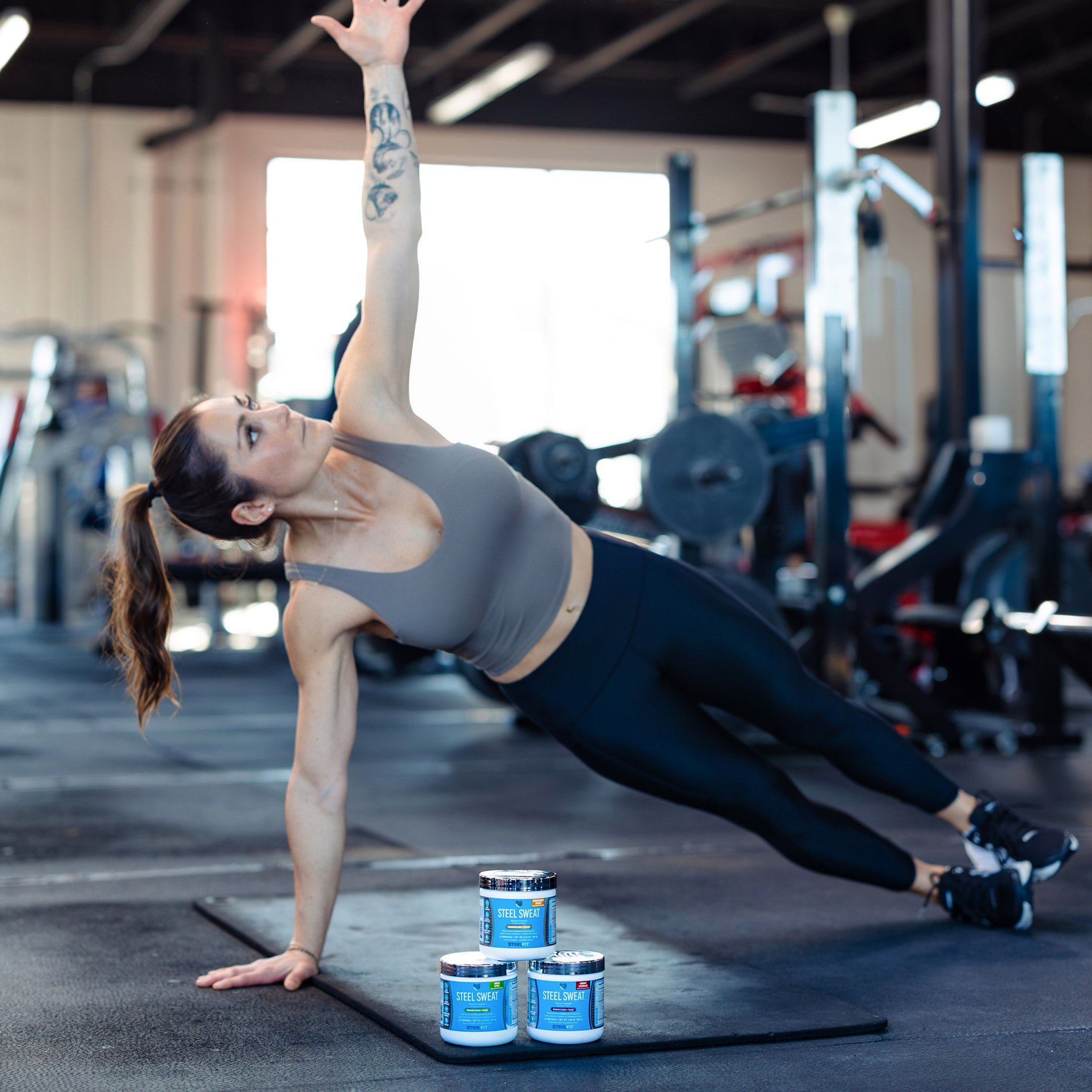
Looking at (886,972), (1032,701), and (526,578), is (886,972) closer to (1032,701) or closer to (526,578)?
(526,578)

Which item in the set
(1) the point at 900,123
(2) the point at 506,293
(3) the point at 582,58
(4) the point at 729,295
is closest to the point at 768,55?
(3) the point at 582,58

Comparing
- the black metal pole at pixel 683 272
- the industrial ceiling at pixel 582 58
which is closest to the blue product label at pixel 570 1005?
the black metal pole at pixel 683 272

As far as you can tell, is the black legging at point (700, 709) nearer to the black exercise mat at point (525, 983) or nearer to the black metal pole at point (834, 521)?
the black exercise mat at point (525, 983)

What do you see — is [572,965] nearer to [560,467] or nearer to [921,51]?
[560,467]

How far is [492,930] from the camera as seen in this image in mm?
1536

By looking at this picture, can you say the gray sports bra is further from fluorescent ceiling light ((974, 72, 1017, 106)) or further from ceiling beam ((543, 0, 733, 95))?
ceiling beam ((543, 0, 733, 95))

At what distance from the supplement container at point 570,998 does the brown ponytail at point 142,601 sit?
1.93 feet

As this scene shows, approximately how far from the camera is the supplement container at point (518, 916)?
1.53 meters

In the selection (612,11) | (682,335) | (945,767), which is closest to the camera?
(945,767)

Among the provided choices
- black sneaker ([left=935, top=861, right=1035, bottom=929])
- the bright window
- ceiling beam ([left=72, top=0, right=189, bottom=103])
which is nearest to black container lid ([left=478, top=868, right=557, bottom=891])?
black sneaker ([left=935, top=861, right=1035, bottom=929])

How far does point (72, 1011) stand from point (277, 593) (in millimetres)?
5858

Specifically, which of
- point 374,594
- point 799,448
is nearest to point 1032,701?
point 799,448

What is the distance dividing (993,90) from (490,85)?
5.66 meters

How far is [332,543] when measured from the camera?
1.78m
